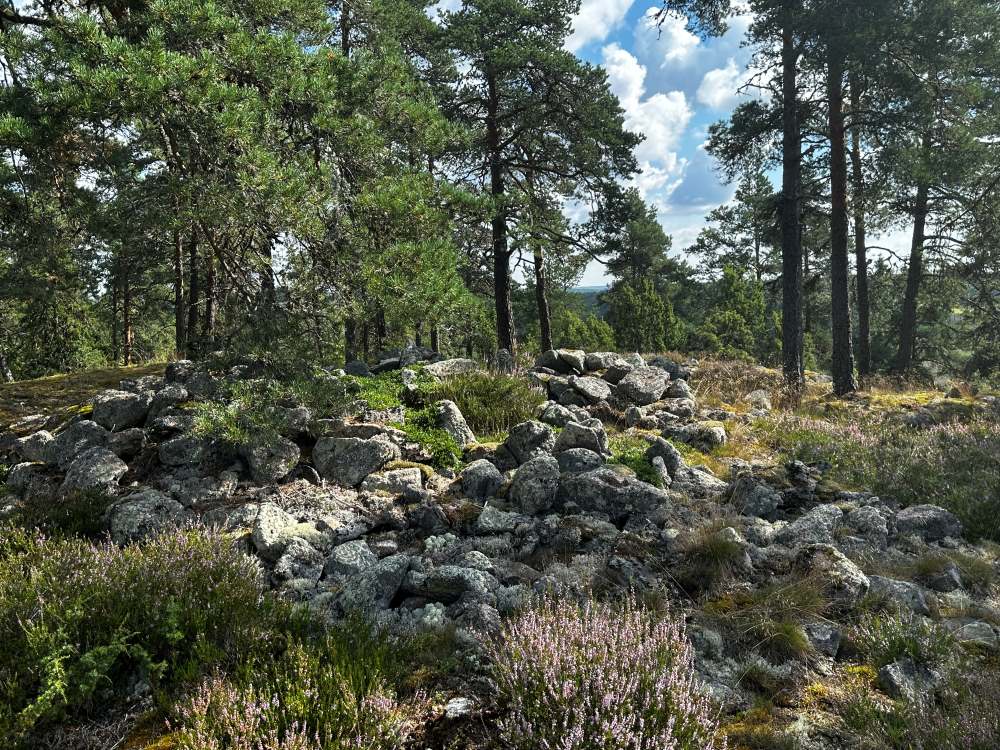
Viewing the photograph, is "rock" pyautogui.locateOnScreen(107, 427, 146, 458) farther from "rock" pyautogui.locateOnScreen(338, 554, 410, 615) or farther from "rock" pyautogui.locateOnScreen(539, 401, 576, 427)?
"rock" pyautogui.locateOnScreen(539, 401, 576, 427)

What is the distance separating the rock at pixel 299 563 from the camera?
4.36 metres

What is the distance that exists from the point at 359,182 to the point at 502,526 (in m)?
4.34

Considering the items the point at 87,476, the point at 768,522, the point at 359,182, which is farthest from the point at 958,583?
the point at 87,476

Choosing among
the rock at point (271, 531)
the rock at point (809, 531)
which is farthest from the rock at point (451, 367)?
the rock at point (809, 531)

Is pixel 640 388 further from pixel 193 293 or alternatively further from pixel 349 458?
pixel 193 293

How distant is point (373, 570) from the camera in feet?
13.3

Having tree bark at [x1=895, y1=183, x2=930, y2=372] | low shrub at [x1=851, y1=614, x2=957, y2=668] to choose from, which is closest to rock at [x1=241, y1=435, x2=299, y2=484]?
low shrub at [x1=851, y1=614, x2=957, y2=668]

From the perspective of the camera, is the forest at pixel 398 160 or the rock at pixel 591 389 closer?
the forest at pixel 398 160

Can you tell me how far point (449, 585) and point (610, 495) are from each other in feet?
7.23

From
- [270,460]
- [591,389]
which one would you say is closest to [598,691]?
[270,460]

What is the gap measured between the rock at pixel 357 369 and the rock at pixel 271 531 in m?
3.87

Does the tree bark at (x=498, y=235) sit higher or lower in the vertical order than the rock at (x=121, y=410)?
higher

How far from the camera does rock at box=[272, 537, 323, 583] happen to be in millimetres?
4363

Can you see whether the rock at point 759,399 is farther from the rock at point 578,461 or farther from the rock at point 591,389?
the rock at point 578,461
